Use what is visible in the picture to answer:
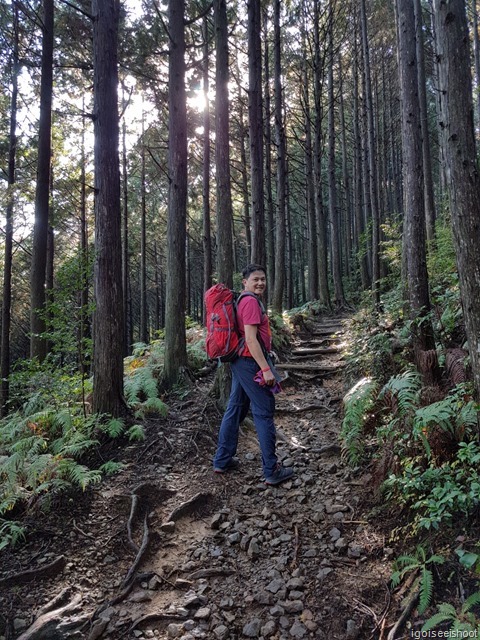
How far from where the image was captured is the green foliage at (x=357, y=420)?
4.39 meters

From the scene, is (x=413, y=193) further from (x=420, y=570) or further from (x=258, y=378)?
(x=420, y=570)

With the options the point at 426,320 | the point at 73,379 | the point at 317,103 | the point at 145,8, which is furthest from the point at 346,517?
the point at 317,103

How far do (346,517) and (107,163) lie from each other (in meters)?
5.38

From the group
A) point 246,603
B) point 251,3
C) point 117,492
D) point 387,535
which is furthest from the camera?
point 251,3

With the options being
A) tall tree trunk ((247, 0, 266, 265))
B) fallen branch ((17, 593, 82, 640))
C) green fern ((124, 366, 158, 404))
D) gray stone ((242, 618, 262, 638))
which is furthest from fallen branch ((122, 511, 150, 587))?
tall tree trunk ((247, 0, 266, 265))

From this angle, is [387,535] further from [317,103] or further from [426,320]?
Answer: [317,103]

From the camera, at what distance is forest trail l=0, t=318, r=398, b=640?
8.70 ft

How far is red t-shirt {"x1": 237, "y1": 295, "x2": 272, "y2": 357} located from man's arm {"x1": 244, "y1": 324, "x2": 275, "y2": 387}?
72mm

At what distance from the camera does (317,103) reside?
15.9 metres

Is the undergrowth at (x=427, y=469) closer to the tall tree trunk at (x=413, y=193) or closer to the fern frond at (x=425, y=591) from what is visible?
the fern frond at (x=425, y=591)

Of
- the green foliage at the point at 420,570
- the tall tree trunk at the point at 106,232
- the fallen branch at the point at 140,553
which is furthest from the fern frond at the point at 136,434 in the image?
the green foliage at the point at 420,570

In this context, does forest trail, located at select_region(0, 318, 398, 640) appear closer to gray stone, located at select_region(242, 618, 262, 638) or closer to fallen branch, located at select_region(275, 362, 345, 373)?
gray stone, located at select_region(242, 618, 262, 638)

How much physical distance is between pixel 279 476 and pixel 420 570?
188cm

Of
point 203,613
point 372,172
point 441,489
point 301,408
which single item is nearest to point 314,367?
point 301,408
